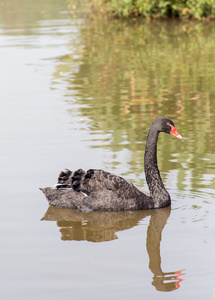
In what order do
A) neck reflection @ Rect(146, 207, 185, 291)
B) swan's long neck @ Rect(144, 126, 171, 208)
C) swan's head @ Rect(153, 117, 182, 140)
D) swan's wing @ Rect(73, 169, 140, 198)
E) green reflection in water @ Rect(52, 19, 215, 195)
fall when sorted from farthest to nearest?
green reflection in water @ Rect(52, 19, 215, 195)
swan's head @ Rect(153, 117, 182, 140)
swan's long neck @ Rect(144, 126, 171, 208)
swan's wing @ Rect(73, 169, 140, 198)
neck reflection @ Rect(146, 207, 185, 291)

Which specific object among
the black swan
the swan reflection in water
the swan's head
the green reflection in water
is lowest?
the green reflection in water

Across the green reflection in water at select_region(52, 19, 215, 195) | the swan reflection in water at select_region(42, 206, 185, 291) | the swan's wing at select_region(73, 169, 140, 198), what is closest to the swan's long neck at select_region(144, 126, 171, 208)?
the swan reflection in water at select_region(42, 206, 185, 291)

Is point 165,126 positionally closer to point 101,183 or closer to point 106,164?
point 101,183

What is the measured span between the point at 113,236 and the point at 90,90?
8.39 m

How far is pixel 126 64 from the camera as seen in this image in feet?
60.8

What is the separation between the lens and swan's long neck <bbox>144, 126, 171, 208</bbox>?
767cm

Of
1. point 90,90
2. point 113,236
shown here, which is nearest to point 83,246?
point 113,236

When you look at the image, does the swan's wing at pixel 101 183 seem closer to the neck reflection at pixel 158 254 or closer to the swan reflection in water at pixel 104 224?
the swan reflection in water at pixel 104 224

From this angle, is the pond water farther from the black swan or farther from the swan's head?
the swan's head

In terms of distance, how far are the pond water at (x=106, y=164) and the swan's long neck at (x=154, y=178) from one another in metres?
0.12

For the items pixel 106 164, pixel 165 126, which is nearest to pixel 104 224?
pixel 165 126

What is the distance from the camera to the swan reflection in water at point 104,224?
6.89m

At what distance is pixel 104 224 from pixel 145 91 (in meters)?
7.68

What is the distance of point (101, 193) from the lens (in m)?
7.58
